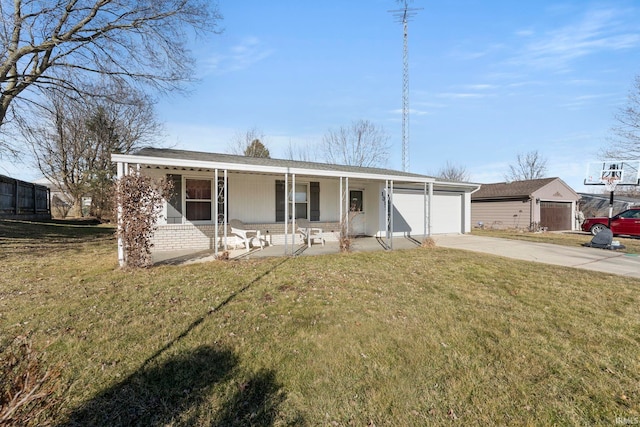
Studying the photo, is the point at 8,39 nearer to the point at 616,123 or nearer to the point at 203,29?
the point at 203,29

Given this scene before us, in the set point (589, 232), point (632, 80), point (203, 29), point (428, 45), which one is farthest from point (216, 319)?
point (632, 80)

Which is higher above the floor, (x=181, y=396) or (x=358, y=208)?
(x=358, y=208)

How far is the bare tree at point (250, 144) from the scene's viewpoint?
2714cm

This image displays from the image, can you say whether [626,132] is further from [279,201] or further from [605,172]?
[279,201]

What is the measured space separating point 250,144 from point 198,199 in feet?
62.5

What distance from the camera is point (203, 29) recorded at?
473 inches

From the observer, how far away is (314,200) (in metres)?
12.1

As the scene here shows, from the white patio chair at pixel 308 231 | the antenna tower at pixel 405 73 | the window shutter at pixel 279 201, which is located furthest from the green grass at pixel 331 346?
the antenna tower at pixel 405 73

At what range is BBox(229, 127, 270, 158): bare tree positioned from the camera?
27.1 m

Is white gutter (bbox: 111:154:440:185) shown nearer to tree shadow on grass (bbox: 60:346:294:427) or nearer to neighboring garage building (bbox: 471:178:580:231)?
tree shadow on grass (bbox: 60:346:294:427)

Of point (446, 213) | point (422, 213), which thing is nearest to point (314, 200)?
point (422, 213)

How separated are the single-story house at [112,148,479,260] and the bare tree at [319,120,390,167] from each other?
42.5ft

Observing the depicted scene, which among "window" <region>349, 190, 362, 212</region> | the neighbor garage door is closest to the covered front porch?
"window" <region>349, 190, 362, 212</region>

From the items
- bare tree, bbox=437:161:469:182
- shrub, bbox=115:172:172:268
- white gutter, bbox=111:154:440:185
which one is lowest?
shrub, bbox=115:172:172:268
